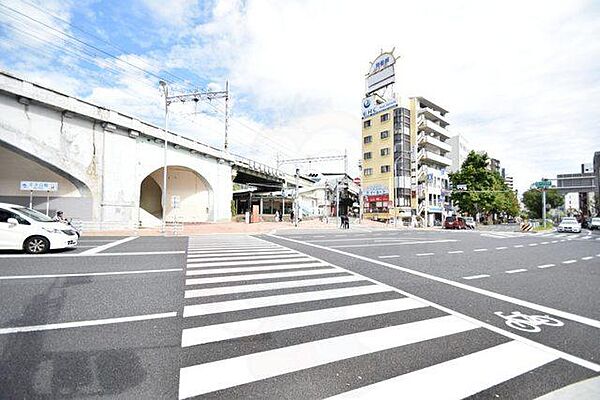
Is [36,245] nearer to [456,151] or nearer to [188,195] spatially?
[188,195]

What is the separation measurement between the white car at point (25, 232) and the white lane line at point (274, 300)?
27.2ft

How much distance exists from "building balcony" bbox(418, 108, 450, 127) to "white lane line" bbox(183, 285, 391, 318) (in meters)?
50.2

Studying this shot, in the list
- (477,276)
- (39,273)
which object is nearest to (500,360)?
(477,276)

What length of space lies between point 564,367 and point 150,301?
562 cm

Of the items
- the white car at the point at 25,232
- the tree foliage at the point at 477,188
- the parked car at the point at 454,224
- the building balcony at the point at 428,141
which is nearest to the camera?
the white car at the point at 25,232

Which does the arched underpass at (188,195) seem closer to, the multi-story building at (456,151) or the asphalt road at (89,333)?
the asphalt road at (89,333)

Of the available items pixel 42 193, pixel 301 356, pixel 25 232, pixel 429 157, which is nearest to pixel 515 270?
pixel 301 356

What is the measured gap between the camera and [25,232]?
984cm

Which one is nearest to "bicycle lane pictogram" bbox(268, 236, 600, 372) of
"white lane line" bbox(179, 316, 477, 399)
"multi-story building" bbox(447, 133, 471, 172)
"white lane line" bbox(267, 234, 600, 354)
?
"white lane line" bbox(267, 234, 600, 354)

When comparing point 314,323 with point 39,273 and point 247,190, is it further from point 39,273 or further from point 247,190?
point 247,190

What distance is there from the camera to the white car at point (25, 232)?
9773 millimetres

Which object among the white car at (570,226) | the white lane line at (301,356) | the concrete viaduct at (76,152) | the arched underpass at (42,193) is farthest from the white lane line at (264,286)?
the white car at (570,226)

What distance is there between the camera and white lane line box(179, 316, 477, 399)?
279 centimetres

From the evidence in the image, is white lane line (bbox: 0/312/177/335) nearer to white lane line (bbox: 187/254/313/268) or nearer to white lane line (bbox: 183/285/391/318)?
white lane line (bbox: 183/285/391/318)
